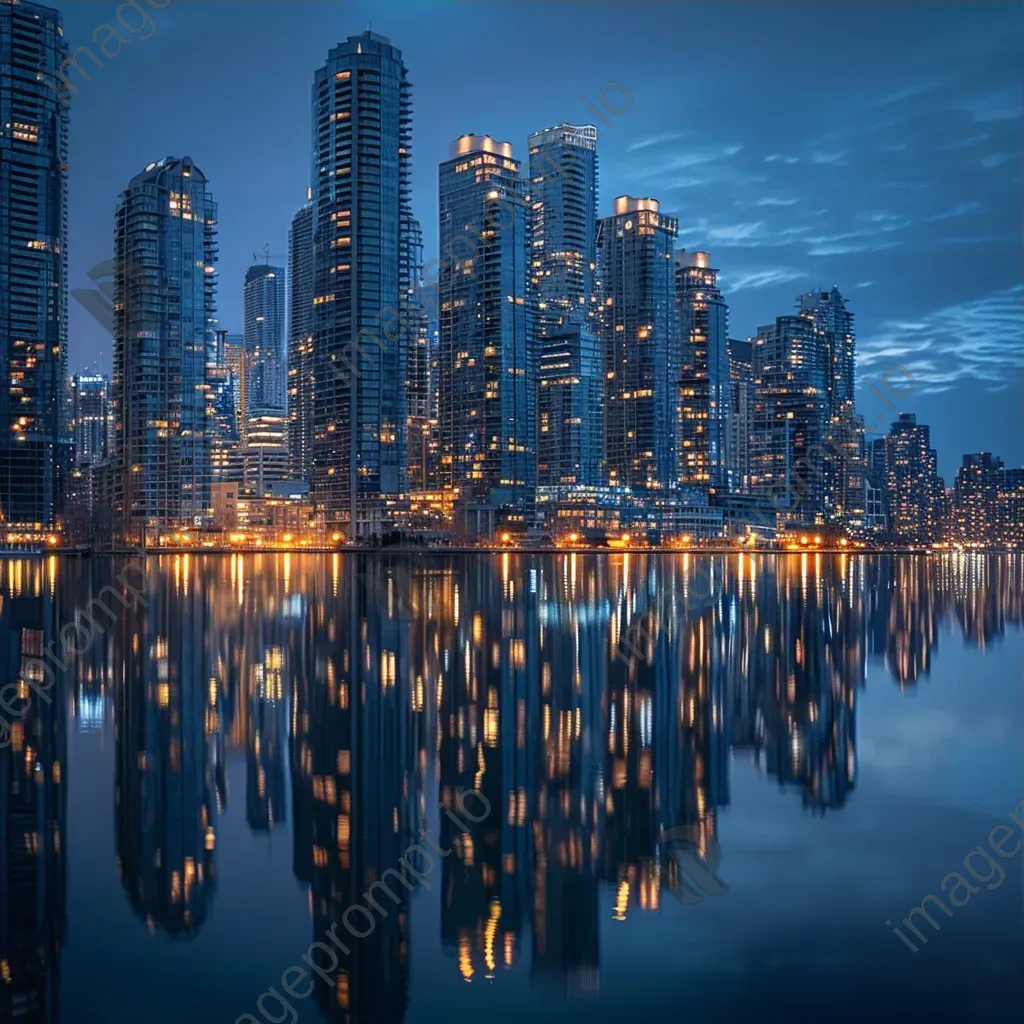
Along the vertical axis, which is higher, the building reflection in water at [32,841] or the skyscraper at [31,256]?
the skyscraper at [31,256]

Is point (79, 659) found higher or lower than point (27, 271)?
lower

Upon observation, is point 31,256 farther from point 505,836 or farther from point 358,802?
point 505,836

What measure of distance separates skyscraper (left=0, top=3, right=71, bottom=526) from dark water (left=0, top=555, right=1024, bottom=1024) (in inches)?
6494

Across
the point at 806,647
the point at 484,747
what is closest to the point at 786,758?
the point at 484,747

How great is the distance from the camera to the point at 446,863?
10.9m

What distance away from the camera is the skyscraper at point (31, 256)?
17550cm

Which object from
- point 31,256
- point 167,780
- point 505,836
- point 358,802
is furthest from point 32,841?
point 31,256

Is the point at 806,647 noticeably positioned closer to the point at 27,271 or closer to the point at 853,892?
the point at 853,892

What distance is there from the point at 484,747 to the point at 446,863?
5.20 m

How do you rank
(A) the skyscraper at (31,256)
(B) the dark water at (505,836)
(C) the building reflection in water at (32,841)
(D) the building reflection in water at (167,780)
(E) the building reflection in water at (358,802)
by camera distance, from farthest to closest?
(A) the skyscraper at (31,256), (D) the building reflection in water at (167,780), (E) the building reflection in water at (358,802), (B) the dark water at (505,836), (C) the building reflection in water at (32,841)

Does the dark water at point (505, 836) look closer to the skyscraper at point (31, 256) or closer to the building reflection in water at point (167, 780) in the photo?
the building reflection in water at point (167, 780)

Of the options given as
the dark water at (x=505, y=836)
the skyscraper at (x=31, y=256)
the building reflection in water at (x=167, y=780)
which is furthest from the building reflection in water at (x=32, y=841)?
the skyscraper at (x=31, y=256)

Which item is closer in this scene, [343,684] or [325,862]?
[325,862]

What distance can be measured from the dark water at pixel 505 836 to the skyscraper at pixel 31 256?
541ft
